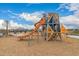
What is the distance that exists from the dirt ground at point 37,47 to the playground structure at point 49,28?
2.7 inches

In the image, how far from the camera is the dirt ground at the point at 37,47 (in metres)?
1.99

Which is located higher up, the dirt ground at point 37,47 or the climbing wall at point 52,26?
the climbing wall at point 52,26

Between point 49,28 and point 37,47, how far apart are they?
27cm

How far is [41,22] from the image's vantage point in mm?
2012

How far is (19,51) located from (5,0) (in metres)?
0.62

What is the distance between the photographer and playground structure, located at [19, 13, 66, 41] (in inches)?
79.2

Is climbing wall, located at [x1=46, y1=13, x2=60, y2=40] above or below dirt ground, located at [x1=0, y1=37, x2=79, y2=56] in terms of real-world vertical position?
above

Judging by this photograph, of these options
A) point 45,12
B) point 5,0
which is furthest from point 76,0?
point 5,0

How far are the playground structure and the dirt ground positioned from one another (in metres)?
0.07

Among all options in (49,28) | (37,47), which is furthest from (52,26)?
(37,47)

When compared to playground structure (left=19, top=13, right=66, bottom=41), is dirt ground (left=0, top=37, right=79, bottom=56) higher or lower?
lower

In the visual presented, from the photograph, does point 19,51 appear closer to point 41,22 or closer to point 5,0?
point 41,22

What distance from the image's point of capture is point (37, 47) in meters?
2.03

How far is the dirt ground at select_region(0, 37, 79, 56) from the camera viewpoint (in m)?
1.99
